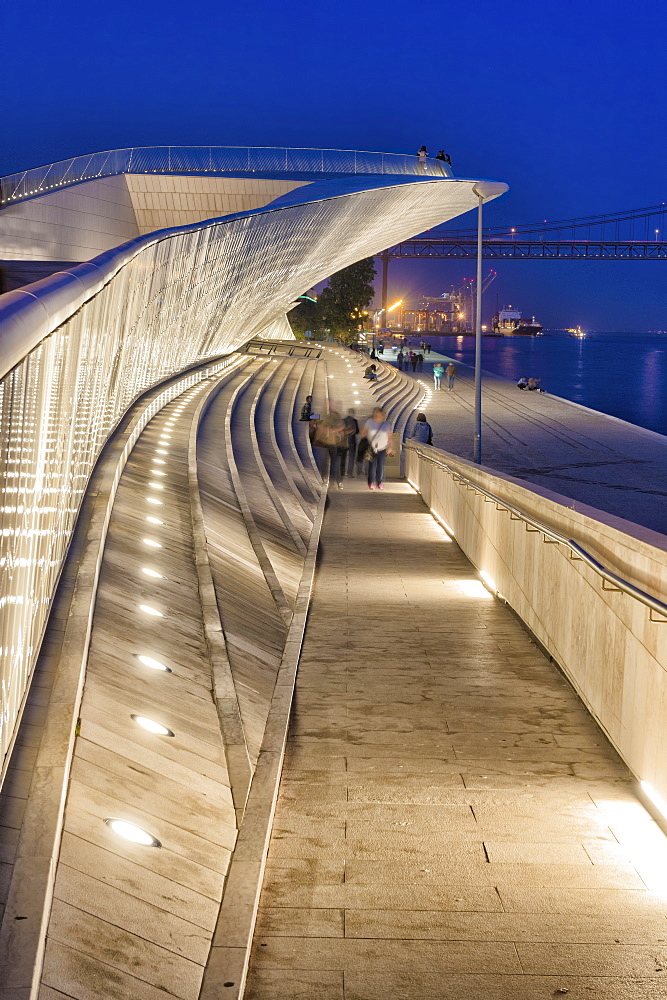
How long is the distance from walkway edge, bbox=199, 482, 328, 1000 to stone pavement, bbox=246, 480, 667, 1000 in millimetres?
122

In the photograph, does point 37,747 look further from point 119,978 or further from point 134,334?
point 134,334

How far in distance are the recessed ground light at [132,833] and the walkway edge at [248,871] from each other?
0.31 metres

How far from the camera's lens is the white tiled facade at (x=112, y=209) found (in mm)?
26109

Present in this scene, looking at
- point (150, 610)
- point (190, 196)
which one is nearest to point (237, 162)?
point (190, 196)

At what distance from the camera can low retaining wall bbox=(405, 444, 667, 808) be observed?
5.08 metres

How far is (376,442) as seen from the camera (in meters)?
18.8

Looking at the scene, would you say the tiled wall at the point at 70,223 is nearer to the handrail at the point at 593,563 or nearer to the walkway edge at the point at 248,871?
the handrail at the point at 593,563

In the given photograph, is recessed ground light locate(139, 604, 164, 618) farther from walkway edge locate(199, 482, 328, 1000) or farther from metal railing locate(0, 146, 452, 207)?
metal railing locate(0, 146, 452, 207)

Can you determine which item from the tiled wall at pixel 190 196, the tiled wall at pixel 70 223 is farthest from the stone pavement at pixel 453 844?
the tiled wall at pixel 190 196

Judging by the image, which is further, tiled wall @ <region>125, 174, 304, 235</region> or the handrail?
tiled wall @ <region>125, 174, 304, 235</region>

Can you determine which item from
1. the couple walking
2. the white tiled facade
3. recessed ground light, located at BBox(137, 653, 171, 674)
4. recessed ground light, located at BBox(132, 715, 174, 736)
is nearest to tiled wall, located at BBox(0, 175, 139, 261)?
the white tiled facade

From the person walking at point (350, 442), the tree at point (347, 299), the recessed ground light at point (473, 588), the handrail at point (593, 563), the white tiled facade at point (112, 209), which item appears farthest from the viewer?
the tree at point (347, 299)

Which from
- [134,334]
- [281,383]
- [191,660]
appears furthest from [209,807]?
[281,383]

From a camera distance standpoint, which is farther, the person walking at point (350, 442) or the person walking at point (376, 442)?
the person walking at point (350, 442)
